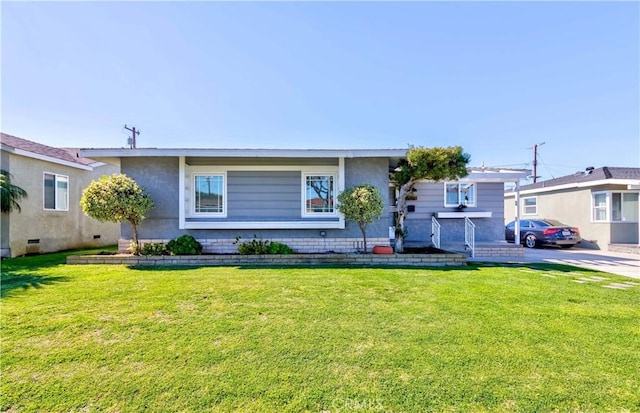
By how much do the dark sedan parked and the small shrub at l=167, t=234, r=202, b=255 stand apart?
1289 centimetres

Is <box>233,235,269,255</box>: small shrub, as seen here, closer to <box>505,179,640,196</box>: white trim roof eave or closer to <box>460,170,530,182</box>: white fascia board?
<box>460,170,530,182</box>: white fascia board

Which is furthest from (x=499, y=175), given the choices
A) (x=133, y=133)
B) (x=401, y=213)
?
(x=133, y=133)

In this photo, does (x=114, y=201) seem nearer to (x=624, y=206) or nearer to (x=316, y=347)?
(x=316, y=347)

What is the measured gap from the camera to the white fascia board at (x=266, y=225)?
814cm

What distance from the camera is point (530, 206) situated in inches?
659

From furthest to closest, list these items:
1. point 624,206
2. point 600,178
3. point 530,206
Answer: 1. point 530,206
2. point 600,178
3. point 624,206

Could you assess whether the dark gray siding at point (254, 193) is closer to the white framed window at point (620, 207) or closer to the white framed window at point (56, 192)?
the white framed window at point (56, 192)

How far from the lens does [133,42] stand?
905 cm

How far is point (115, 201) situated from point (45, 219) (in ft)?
18.5

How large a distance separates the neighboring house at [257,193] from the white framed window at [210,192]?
0.03m

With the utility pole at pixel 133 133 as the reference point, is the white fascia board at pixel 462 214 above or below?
below

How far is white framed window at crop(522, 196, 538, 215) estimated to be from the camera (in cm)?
1647

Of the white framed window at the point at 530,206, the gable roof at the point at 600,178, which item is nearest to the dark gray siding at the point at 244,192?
the gable roof at the point at 600,178

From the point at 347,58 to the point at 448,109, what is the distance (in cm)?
653
